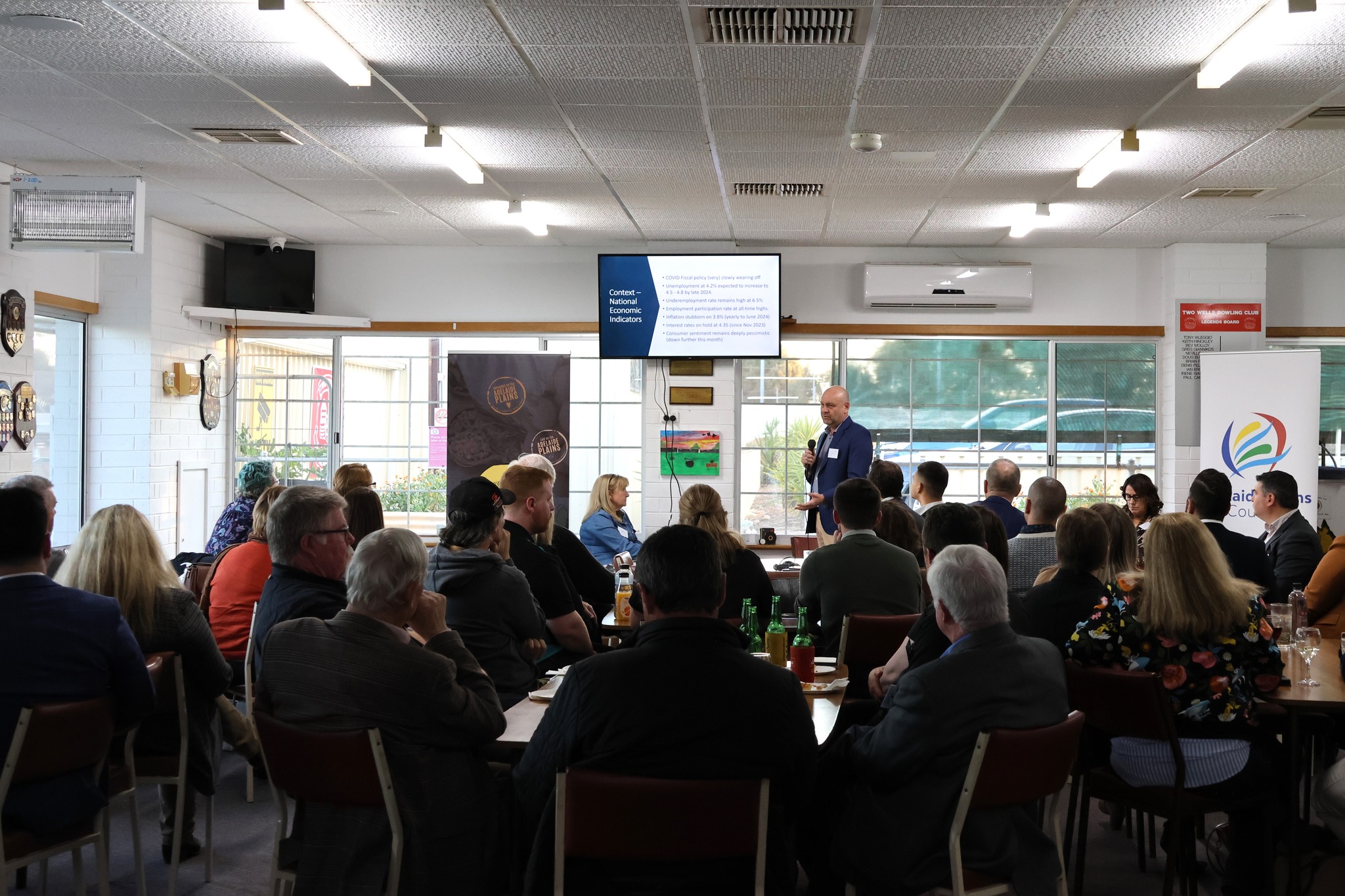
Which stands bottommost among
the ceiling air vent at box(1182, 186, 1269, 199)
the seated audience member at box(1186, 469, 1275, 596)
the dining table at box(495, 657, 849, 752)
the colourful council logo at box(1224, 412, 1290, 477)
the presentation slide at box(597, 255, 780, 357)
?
the dining table at box(495, 657, 849, 752)

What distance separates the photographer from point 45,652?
277 centimetres

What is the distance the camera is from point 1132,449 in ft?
A: 29.1

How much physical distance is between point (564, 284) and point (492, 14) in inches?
197

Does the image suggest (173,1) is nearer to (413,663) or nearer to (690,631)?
(413,663)

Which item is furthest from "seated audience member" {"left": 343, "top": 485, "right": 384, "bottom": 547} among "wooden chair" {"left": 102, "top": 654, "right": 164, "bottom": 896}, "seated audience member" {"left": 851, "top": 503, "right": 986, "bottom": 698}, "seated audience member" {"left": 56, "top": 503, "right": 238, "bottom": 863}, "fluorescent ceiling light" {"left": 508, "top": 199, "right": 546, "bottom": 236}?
"fluorescent ceiling light" {"left": 508, "top": 199, "right": 546, "bottom": 236}

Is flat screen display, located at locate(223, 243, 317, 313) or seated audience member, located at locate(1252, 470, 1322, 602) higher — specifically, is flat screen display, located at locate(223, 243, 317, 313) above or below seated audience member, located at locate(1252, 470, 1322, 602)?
above

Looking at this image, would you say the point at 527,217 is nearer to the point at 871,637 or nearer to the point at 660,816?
the point at 871,637

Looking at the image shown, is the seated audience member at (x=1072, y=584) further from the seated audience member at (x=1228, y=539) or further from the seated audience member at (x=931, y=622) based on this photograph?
the seated audience member at (x=1228, y=539)

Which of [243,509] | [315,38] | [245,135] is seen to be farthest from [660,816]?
[245,135]

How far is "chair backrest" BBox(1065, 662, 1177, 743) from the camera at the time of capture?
3.08 meters

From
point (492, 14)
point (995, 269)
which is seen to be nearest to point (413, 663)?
point (492, 14)

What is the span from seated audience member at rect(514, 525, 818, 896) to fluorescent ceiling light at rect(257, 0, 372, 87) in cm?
272

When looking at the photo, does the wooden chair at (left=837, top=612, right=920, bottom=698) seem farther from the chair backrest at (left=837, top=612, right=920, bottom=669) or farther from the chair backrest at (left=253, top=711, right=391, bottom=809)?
the chair backrest at (left=253, top=711, right=391, bottom=809)

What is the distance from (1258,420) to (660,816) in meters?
7.40
